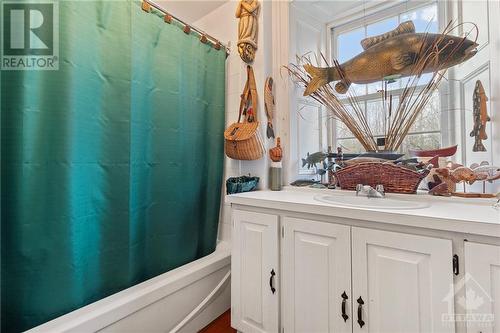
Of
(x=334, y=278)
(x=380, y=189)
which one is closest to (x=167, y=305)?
(x=334, y=278)

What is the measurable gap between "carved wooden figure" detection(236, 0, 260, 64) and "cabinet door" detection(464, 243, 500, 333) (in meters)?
1.44

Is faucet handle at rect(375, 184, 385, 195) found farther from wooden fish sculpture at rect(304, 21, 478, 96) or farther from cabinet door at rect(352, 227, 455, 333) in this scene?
wooden fish sculpture at rect(304, 21, 478, 96)

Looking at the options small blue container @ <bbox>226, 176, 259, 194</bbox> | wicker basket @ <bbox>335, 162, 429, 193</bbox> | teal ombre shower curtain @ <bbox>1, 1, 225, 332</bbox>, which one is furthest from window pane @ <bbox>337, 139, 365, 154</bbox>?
teal ombre shower curtain @ <bbox>1, 1, 225, 332</bbox>

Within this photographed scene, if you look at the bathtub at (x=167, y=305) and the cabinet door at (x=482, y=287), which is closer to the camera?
the cabinet door at (x=482, y=287)

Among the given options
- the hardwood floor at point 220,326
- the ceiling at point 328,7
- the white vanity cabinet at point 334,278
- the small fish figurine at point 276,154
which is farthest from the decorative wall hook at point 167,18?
the hardwood floor at point 220,326

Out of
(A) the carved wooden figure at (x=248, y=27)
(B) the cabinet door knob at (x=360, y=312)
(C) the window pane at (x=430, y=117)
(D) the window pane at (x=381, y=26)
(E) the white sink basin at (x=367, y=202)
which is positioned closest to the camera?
(B) the cabinet door knob at (x=360, y=312)

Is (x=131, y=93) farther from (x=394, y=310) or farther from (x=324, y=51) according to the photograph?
(x=394, y=310)

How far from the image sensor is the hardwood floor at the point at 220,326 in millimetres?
1381

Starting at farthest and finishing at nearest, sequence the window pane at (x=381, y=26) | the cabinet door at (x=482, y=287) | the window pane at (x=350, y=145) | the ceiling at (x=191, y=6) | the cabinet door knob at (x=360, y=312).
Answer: the ceiling at (x=191, y=6)
the window pane at (x=350, y=145)
the window pane at (x=381, y=26)
the cabinet door knob at (x=360, y=312)
the cabinet door at (x=482, y=287)

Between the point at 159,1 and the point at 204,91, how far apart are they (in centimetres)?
89

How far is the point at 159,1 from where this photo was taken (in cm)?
181

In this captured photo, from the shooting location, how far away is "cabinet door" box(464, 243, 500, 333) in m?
0.64

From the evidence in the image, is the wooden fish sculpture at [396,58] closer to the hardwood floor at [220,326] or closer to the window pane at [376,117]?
the window pane at [376,117]

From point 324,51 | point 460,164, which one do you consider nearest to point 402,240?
point 460,164
